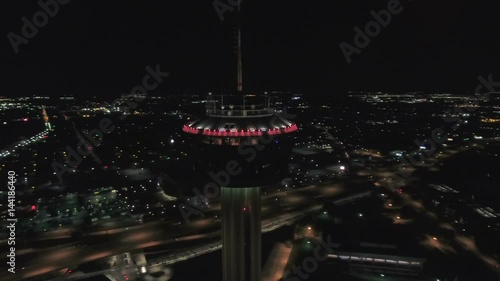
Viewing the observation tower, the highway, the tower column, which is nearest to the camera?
the observation tower

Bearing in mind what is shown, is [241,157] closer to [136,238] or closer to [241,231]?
[241,231]

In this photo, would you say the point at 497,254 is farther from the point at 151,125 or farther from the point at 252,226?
the point at 151,125

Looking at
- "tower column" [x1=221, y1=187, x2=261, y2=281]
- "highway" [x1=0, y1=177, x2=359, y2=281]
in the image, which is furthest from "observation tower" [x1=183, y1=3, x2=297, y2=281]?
"highway" [x1=0, y1=177, x2=359, y2=281]

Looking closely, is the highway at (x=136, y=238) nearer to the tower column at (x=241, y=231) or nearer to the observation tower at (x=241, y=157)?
the tower column at (x=241, y=231)

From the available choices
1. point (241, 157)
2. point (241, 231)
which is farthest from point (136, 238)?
point (241, 157)

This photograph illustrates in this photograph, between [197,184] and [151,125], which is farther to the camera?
[151,125]

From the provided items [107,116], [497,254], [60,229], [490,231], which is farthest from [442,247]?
[107,116]

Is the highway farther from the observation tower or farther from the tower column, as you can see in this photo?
the observation tower

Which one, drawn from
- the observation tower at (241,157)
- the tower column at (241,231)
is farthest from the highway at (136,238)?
the observation tower at (241,157)
